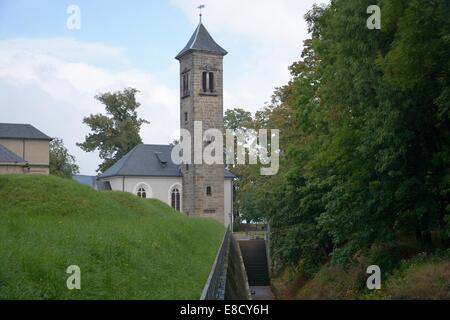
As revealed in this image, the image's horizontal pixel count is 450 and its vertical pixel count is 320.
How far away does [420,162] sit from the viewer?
2259 cm

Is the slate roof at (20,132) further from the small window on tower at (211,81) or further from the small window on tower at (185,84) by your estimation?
the small window on tower at (211,81)

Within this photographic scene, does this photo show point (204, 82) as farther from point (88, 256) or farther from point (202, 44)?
point (88, 256)

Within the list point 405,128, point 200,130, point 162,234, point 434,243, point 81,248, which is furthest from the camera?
point 200,130

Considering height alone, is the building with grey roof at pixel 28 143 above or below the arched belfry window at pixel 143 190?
above

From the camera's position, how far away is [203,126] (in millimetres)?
67312

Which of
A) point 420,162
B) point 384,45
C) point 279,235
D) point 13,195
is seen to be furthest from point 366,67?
point 279,235

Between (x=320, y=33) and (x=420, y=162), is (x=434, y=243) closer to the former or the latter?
(x=420, y=162)

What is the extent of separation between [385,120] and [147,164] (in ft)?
186

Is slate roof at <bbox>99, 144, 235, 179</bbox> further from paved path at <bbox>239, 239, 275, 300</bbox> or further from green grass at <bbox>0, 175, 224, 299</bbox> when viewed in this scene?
green grass at <bbox>0, 175, 224, 299</bbox>

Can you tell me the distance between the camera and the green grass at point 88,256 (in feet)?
37.3

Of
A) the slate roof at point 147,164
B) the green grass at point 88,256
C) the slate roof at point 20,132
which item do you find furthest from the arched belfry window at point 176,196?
the green grass at point 88,256

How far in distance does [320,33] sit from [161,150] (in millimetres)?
52226

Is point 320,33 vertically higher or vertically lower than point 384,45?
higher

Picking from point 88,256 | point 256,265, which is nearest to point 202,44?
point 256,265
